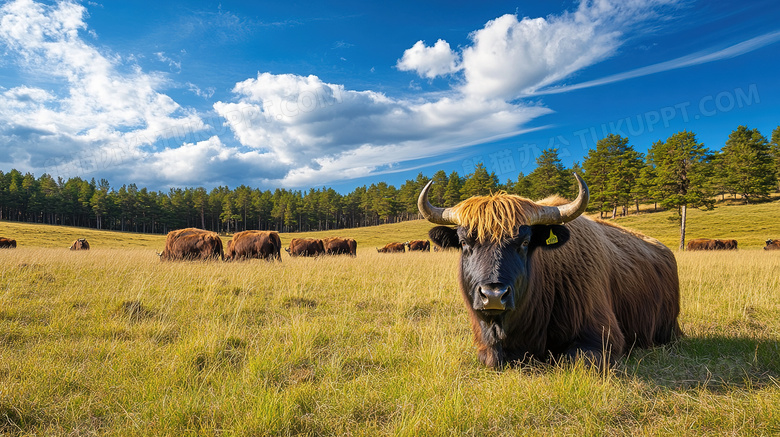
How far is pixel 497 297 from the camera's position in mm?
3141

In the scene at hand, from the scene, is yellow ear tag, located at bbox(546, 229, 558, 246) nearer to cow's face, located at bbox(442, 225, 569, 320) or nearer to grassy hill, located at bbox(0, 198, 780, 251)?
cow's face, located at bbox(442, 225, 569, 320)

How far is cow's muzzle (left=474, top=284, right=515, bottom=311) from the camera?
10.3 ft

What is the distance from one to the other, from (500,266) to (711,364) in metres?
2.94

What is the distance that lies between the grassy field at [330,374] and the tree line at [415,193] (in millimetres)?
23016

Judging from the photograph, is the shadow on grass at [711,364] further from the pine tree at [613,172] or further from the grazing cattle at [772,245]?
the pine tree at [613,172]

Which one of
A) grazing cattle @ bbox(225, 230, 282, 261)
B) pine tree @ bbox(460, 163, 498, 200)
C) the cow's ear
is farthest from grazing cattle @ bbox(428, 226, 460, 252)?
pine tree @ bbox(460, 163, 498, 200)

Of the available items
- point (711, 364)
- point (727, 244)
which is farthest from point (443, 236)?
point (727, 244)

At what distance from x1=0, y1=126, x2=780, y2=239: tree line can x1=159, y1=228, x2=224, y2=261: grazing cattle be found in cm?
1930

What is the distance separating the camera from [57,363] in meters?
3.75

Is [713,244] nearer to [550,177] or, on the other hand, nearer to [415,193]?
[550,177]

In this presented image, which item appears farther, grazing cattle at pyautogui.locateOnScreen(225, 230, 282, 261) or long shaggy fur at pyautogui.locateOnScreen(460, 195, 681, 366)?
grazing cattle at pyautogui.locateOnScreen(225, 230, 282, 261)

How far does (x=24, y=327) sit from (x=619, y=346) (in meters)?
8.03

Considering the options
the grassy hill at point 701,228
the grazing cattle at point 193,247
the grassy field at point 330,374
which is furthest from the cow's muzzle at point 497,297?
the grassy hill at point 701,228

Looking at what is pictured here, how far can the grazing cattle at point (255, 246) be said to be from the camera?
16516 mm
